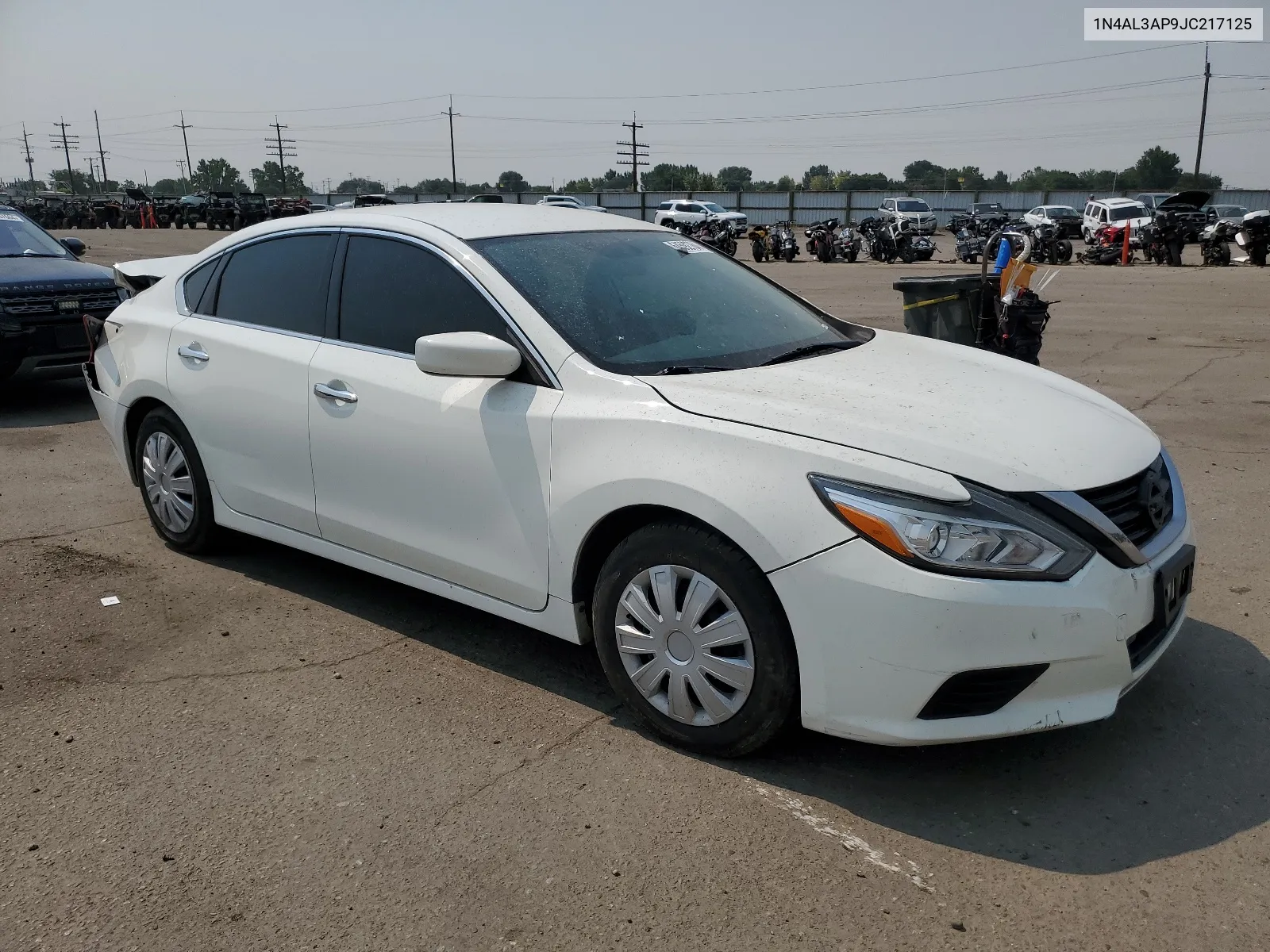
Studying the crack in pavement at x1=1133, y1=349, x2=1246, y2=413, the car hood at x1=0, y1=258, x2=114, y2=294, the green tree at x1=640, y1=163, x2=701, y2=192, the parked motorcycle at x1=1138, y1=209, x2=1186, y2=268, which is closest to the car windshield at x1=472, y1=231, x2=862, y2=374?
the crack in pavement at x1=1133, y1=349, x2=1246, y2=413

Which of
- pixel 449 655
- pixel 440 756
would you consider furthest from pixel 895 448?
pixel 449 655

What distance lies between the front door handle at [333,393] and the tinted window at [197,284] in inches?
43.6

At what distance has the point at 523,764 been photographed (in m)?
3.31

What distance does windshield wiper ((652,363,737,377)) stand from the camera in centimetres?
348

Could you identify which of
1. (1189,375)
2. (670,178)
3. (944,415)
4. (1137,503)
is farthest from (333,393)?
(670,178)

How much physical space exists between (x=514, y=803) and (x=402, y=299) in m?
1.96

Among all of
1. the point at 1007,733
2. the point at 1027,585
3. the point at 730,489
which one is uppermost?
the point at 730,489

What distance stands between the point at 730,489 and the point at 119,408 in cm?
363

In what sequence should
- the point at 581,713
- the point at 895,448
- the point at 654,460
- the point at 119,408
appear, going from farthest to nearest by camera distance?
the point at 119,408
the point at 581,713
the point at 654,460
the point at 895,448

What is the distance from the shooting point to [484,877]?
2.76 m

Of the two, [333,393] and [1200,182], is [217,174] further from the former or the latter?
[333,393]

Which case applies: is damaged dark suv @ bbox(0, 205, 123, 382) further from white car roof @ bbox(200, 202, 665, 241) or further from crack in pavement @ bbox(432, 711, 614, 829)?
crack in pavement @ bbox(432, 711, 614, 829)

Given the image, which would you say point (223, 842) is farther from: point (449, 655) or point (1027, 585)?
point (1027, 585)

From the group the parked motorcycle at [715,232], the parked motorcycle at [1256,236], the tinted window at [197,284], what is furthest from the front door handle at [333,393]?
the parked motorcycle at [715,232]
